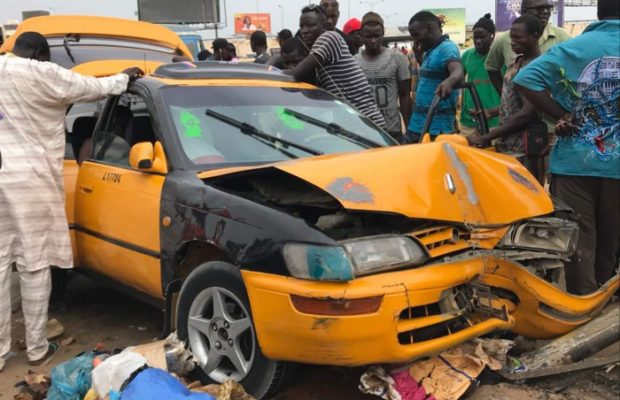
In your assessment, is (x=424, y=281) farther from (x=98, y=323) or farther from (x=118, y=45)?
(x=118, y=45)

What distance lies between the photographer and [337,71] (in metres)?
4.88

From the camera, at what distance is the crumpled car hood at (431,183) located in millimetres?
2643

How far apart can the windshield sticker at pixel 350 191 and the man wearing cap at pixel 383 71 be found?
3154mm

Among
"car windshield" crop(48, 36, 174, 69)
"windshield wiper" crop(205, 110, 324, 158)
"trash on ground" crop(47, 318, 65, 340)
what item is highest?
"car windshield" crop(48, 36, 174, 69)

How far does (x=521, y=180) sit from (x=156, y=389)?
6.64 ft

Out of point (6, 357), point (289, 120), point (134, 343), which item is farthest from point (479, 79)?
point (6, 357)

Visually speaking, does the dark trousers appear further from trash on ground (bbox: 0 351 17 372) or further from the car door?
trash on ground (bbox: 0 351 17 372)

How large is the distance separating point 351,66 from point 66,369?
3.10m

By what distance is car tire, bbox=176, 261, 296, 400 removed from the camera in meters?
2.76

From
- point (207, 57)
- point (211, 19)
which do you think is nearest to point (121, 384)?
point (207, 57)

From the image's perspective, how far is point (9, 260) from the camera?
3803 mm

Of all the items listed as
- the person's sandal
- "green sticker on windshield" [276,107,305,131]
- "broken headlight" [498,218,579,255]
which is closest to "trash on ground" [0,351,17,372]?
the person's sandal

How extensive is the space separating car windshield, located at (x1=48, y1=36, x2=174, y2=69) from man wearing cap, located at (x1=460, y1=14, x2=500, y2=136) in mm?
2970

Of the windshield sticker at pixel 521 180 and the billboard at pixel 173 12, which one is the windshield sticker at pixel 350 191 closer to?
the windshield sticker at pixel 521 180
